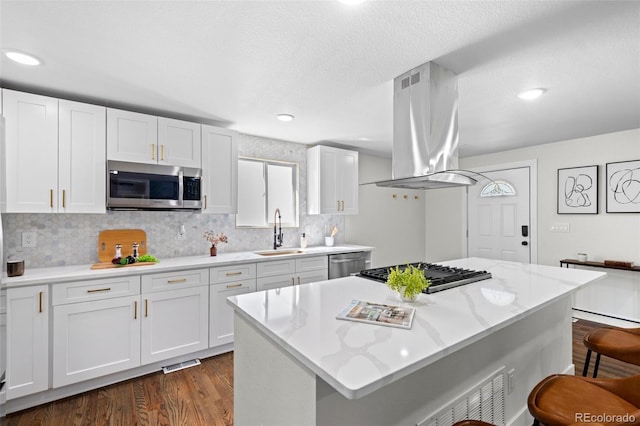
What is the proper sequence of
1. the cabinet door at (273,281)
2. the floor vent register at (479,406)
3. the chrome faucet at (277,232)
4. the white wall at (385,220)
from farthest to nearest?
the white wall at (385,220) → the chrome faucet at (277,232) → the cabinet door at (273,281) → the floor vent register at (479,406)

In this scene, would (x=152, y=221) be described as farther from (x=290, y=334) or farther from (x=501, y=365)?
(x=501, y=365)

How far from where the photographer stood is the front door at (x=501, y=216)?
4.54 metres

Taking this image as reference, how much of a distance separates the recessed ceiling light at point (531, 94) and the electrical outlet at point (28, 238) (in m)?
4.28

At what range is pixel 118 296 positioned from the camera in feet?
8.11

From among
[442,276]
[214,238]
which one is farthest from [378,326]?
[214,238]

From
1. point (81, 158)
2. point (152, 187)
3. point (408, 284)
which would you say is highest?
point (81, 158)

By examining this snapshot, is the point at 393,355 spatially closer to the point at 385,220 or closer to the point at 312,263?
the point at 312,263

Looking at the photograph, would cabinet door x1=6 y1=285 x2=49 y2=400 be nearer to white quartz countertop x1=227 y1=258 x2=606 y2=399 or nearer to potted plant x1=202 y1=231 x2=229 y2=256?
potted plant x1=202 y1=231 x2=229 y2=256

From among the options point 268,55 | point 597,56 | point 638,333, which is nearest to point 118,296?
point 268,55

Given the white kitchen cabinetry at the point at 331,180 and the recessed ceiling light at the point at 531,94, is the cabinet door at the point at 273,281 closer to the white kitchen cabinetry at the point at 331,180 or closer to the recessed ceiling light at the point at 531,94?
the white kitchen cabinetry at the point at 331,180

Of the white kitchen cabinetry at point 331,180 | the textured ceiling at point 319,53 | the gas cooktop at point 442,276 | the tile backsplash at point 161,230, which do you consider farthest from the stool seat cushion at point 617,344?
the tile backsplash at point 161,230

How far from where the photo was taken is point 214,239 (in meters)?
3.43

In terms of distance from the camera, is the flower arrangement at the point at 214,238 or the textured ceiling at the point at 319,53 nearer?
the textured ceiling at the point at 319,53

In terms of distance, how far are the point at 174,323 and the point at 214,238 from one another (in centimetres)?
101
